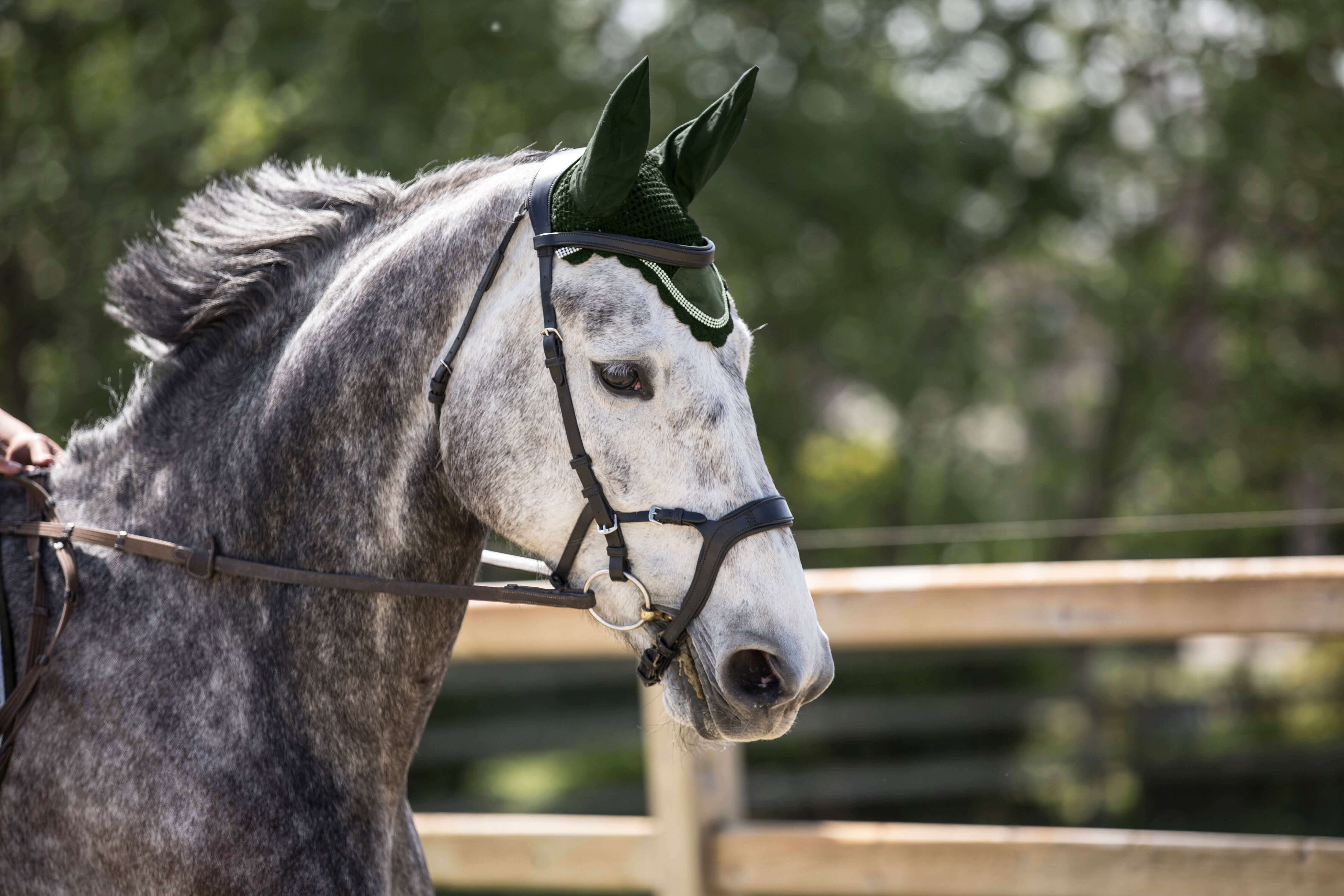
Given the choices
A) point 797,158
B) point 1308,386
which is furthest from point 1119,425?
point 797,158

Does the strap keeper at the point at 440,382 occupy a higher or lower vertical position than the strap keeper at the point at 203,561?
higher

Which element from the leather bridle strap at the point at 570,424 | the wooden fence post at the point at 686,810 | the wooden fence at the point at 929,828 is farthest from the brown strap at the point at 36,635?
the wooden fence post at the point at 686,810

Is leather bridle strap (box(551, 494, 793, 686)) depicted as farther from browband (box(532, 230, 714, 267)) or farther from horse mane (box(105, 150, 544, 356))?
horse mane (box(105, 150, 544, 356))

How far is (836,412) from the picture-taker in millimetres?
10258

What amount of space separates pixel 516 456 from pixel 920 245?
674 centimetres

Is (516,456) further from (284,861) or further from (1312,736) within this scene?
(1312,736)

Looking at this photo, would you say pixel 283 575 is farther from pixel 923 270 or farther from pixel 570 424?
pixel 923 270

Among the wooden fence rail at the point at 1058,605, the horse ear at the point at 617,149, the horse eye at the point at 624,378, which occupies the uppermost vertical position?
the horse ear at the point at 617,149

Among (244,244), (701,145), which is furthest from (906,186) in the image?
(244,244)

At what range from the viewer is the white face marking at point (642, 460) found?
5.44ft

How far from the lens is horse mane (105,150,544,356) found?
6.85 ft

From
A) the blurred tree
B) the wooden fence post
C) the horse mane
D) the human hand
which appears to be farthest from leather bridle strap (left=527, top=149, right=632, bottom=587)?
the blurred tree

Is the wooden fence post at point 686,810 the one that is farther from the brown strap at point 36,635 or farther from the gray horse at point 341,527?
the brown strap at point 36,635

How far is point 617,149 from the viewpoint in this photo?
171 centimetres
